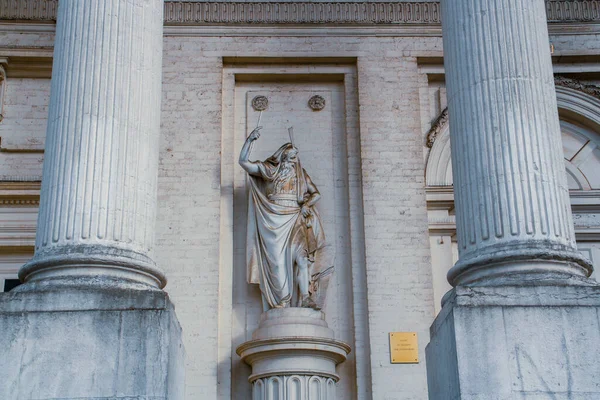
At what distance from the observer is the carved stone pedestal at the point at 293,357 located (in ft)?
42.8

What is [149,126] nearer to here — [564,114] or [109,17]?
[109,17]

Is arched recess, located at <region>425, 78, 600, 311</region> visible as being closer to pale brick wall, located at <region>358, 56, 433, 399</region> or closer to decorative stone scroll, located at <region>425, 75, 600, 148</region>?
decorative stone scroll, located at <region>425, 75, 600, 148</region>

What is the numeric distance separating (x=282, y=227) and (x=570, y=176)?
207 inches

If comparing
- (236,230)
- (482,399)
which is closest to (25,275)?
(482,399)

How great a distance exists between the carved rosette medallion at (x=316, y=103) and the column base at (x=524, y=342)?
8031 millimetres

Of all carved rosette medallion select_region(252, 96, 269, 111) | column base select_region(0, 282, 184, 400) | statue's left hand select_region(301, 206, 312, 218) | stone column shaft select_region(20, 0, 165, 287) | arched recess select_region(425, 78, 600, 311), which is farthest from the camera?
carved rosette medallion select_region(252, 96, 269, 111)

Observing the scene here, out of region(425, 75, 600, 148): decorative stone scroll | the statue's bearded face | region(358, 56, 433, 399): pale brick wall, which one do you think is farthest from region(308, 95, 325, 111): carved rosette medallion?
region(425, 75, 600, 148): decorative stone scroll

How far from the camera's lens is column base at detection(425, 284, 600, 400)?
24.8ft

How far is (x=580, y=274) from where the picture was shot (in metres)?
8.29

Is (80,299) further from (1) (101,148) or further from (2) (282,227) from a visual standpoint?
(2) (282,227)

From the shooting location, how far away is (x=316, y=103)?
15570mm

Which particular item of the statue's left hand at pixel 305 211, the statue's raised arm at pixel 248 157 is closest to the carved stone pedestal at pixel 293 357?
the statue's left hand at pixel 305 211

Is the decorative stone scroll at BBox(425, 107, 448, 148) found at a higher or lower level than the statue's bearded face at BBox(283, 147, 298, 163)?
higher

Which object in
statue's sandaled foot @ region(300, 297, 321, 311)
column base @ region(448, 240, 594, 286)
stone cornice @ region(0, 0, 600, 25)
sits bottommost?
column base @ region(448, 240, 594, 286)
